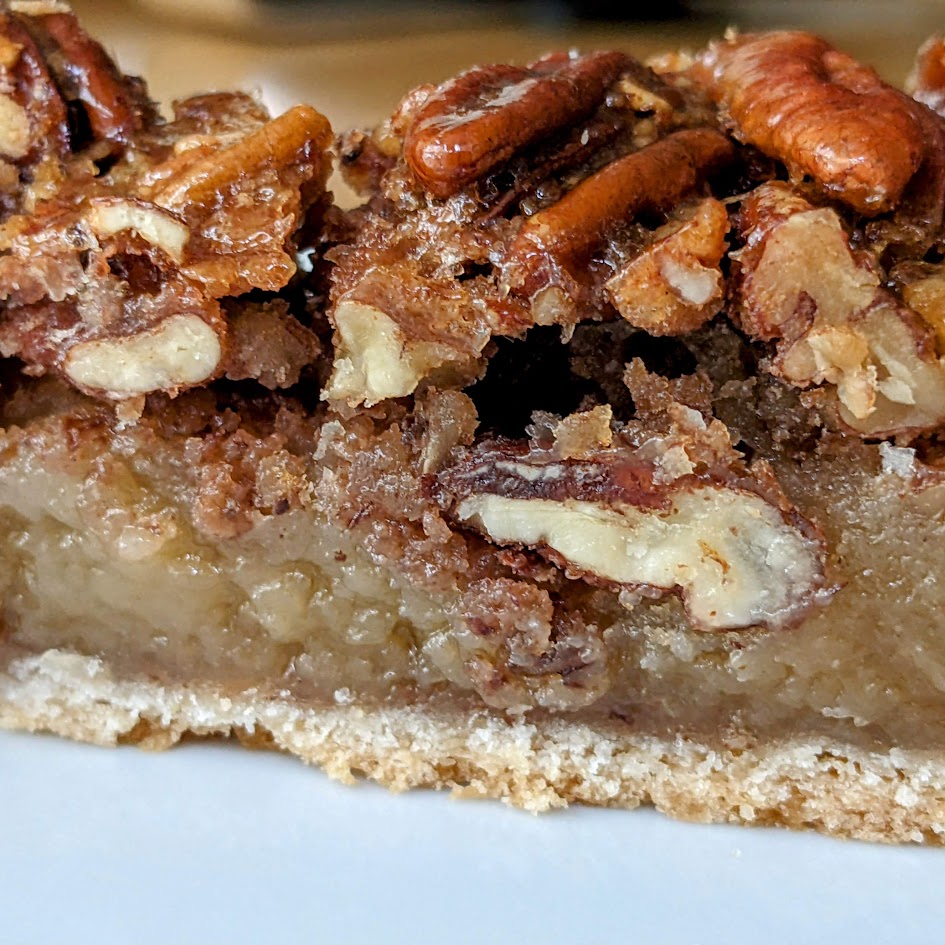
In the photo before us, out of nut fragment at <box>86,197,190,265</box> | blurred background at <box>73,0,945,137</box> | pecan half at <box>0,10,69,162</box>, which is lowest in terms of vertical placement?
blurred background at <box>73,0,945,137</box>

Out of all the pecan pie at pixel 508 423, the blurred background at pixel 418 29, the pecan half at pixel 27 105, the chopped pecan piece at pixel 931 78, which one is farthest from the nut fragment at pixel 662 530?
the blurred background at pixel 418 29

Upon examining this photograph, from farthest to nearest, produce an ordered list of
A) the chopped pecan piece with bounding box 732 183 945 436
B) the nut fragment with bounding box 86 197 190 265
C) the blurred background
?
1. the blurred background
2. the nut fragment with bounding box 86 197 190 265
3. the chopped pecan piece with bounding box 732 183 945 436

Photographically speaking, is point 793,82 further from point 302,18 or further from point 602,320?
point 302,18

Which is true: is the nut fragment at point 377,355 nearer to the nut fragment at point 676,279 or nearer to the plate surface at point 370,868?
the nut fragment at point 676,279

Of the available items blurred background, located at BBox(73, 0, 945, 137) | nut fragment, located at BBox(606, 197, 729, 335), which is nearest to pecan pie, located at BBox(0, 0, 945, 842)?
nut fragment, located at BBox(606, 197, 729, 335)

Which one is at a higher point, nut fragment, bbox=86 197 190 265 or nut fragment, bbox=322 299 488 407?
nut fragment, bbox=86 197 190 265

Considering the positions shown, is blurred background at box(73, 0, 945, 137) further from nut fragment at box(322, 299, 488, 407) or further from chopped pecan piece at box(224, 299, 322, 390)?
nut fragment at box(322, 299, 488, 407)

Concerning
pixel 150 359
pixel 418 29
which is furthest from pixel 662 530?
pixel 418 29

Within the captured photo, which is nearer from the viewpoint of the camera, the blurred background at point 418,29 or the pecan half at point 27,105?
the pecan half at point 27,105
